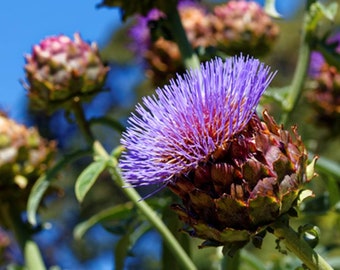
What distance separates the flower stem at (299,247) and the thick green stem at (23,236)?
695 mm

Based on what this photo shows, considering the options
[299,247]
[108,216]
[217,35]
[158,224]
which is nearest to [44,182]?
[108,216]

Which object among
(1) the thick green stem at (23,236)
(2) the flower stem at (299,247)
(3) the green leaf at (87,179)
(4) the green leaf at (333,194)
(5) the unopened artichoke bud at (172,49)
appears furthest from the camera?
(5) the unopened artichoke bud at (172,49)

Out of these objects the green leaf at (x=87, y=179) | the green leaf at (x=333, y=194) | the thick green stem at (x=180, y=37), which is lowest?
the green leaf at (x=333, y=194)

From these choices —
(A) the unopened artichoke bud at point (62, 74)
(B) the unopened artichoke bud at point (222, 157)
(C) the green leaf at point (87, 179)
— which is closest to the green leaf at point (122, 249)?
(C) the green leaf at point (87, 179)

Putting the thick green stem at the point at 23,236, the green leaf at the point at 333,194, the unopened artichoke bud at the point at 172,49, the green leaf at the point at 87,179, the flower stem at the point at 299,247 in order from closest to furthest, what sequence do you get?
the flower stem at the point at 299,247
the green leaf at the point at 87,179
the green leaf at the point at 333,194
the thick green stem at the point at 23,236
the unopened artichoke bud at the point at 172,49

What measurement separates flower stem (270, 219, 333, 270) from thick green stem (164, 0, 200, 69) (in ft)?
1.74

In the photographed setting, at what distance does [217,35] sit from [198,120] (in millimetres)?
1080

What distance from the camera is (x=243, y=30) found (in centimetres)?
209

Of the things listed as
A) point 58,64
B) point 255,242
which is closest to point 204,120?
point 255,242

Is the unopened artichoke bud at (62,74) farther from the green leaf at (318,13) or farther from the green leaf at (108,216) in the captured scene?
the green leaf at (318,13)

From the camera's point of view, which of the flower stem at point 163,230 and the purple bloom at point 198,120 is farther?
the flower stem at point 163,230

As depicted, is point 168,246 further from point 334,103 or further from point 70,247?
point 70,247

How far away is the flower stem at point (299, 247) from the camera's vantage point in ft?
3.24

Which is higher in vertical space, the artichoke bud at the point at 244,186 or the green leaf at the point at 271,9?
the green leaf at the point at 271,9
